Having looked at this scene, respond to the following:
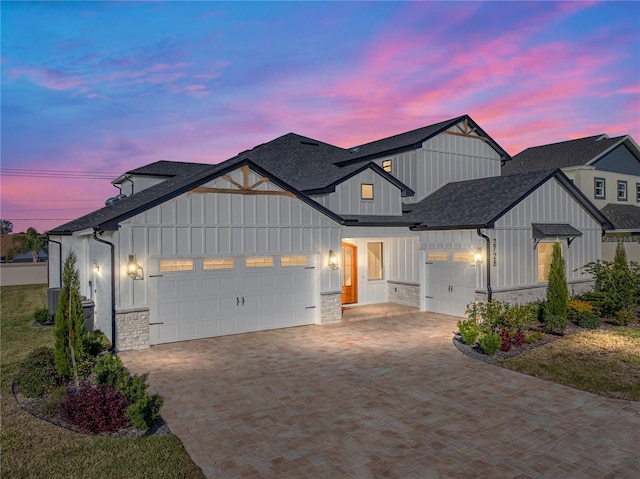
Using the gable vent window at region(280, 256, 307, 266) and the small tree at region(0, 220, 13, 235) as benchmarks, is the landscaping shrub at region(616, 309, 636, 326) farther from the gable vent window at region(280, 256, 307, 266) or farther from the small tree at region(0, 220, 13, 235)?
the small tree at region(0, 220, 13, 235)

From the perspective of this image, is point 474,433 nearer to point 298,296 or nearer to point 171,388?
point 171,388

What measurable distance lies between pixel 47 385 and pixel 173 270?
5.17 meters

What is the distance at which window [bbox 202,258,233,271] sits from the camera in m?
14.5

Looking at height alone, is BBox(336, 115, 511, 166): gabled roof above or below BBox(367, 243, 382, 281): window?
above

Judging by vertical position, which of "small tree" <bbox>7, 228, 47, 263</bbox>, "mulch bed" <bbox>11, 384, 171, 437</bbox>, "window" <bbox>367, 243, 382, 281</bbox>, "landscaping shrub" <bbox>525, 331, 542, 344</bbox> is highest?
"small tree" <bbox>7, 228, 47, 263</bbox>

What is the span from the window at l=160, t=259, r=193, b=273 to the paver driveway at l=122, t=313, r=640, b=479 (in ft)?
7.99

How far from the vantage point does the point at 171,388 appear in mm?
9953

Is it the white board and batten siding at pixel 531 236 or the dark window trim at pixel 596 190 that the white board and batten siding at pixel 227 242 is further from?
the dark window trim at pixel 596 190

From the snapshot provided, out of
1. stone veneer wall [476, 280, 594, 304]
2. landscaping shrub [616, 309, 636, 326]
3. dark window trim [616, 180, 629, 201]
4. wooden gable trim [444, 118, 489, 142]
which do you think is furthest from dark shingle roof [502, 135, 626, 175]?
landscaping shrub [616, 309, 636, 326]

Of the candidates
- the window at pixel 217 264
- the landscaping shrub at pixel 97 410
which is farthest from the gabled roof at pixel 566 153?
the landscaping shrub at pixel 97 410

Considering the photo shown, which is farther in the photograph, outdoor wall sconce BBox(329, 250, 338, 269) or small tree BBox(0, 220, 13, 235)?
small tree BBox(0, 220, 13, 235)

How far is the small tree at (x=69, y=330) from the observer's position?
31.4 ft

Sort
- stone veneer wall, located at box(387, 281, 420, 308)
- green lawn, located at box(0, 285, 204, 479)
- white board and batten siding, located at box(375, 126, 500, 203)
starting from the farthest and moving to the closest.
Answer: white board and batten siding, located at box(375, 126, 500, 203) < stone veneer wall, located at box(387, 281, 420, 308) < green lawn, located at box(0, 285, 204, 479)

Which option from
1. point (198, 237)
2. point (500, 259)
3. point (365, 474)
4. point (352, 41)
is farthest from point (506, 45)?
point (365, 474)
